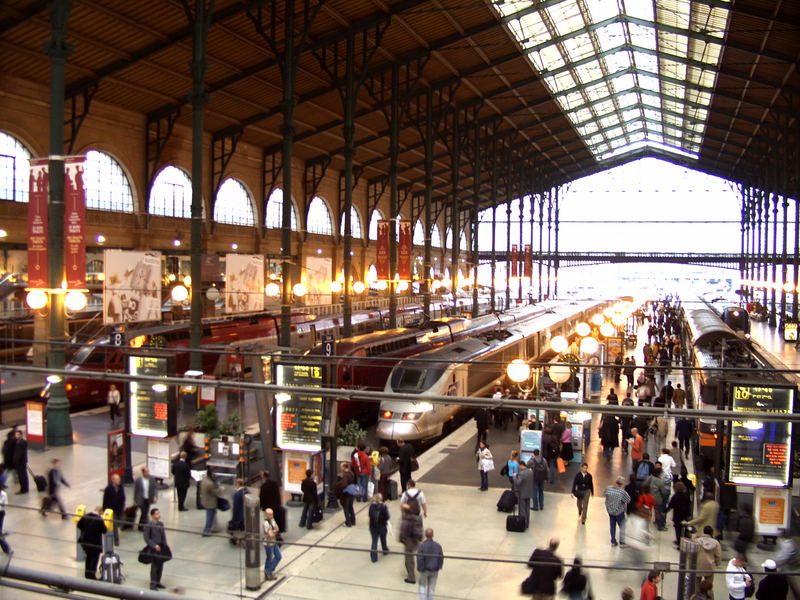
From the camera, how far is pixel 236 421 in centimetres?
1518

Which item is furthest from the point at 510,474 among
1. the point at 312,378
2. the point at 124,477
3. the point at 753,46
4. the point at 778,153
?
the point at 778,153

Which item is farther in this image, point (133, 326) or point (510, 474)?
point (133, 326)

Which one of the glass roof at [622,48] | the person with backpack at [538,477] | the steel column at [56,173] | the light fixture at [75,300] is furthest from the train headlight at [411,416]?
the glass roof at [622,48]

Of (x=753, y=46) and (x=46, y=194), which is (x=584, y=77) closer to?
(x=753, y=46)

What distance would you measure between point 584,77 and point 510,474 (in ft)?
113

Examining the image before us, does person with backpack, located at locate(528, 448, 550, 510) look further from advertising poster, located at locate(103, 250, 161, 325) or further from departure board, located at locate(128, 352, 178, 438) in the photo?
advertising poster, located at locate(103, 250, 161, 325)

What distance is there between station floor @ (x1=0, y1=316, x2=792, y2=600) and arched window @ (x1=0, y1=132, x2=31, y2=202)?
45.4 ft

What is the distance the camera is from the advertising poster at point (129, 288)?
60.2 feet

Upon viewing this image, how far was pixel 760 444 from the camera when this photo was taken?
1153 cm

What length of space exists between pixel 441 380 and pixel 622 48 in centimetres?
2522

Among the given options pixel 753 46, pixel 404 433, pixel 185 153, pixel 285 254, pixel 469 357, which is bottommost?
pixel 404 433

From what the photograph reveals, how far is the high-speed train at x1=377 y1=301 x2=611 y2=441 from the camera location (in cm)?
1884

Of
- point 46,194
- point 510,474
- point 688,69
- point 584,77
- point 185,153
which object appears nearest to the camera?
point 510,474

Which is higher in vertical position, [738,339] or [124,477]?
[738,339]
